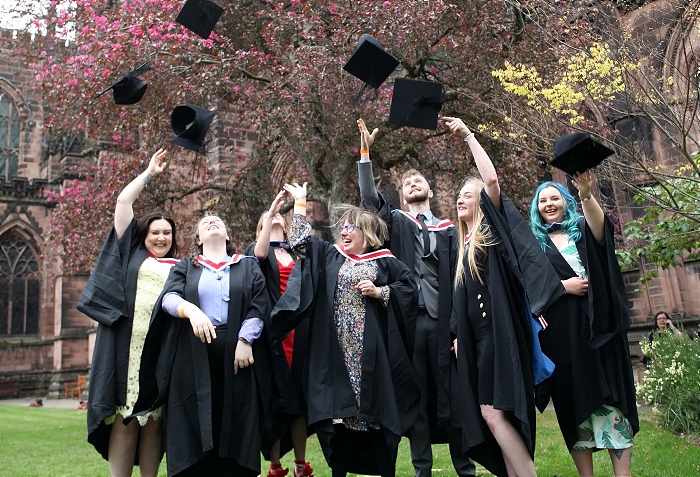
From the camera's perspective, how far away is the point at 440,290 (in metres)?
4.62

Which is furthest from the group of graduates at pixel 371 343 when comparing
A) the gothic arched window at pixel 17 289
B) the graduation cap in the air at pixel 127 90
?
the gothic arched window at pixel 17 289

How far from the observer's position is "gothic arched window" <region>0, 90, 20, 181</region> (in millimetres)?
31453

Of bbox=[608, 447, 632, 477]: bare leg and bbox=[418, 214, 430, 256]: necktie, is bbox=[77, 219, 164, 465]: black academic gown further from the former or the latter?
bbox=[608, 447, 632, 477]: bare leg

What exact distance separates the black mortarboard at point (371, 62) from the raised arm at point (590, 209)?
96.8 inches

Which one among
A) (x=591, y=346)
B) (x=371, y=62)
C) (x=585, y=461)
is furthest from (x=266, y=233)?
(x=585, y=461)

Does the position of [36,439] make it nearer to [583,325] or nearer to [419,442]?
[419,442]

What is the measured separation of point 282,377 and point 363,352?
0.68 meters

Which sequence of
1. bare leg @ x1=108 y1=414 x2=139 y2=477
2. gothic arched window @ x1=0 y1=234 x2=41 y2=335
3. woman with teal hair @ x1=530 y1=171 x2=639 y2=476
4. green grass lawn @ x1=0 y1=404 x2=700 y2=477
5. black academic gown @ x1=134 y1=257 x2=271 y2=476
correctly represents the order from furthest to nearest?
gothic arched window @ x1=0 y1=234 x2=41 y2=335
green grass lawn @ x1=0 y1=404 x2=700 y2=477
bare leg @ x1=108 y1=414 x2=139 y2=477
black academic gown @ x1=134 y1=257 x2=271 y2=476
woman with teal hair @ x1=530 y1=171 x2=639 y2=476

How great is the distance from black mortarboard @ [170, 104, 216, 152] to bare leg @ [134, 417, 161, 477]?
248cm

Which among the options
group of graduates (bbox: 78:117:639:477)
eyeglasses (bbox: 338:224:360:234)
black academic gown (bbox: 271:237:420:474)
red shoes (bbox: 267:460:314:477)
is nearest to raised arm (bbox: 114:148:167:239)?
group of graduates (bbox: 78:117:639:477)

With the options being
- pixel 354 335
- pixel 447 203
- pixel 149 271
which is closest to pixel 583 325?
pixel 354 335

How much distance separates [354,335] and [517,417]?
119 centimetres

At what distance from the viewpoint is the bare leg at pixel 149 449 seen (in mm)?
4398

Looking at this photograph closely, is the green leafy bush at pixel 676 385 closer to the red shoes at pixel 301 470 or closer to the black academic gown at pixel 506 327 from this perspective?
the black academic gown at pixel 506 327
